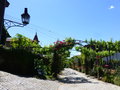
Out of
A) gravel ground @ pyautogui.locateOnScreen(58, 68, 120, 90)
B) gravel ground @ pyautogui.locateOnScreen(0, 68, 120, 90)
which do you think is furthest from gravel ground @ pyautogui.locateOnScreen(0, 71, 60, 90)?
gravel ground @ pyautogui.locateOnScreen(58, 68, 120, 90)

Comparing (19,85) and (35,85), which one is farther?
(35,85)

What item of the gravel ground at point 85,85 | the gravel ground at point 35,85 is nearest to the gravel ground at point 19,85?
the gravel ground at point 35,85

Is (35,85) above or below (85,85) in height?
above

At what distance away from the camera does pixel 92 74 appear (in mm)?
14836

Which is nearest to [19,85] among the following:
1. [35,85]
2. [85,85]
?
[35,85]

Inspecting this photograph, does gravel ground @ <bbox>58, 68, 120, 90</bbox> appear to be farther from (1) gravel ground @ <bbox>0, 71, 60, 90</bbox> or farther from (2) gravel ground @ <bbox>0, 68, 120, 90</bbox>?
(1) gravel ground @ <bbox>0, 71, 60, 90</bbox>

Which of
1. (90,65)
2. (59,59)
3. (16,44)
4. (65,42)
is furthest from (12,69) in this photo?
(90,65)

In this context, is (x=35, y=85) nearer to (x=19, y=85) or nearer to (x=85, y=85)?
(x=19, y=85)

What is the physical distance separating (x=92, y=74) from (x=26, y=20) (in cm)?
1065

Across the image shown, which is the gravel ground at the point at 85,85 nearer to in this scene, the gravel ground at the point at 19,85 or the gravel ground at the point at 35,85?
the gravel ground at the point at 35,85

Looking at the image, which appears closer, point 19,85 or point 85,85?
point 19,85

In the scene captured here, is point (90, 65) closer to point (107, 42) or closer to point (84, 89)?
point (107, 42)

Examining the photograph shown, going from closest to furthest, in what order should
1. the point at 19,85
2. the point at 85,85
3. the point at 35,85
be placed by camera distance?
the point at 19,85
the point at 35,85
the point at 85,85

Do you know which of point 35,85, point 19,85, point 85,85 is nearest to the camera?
point 19,85
